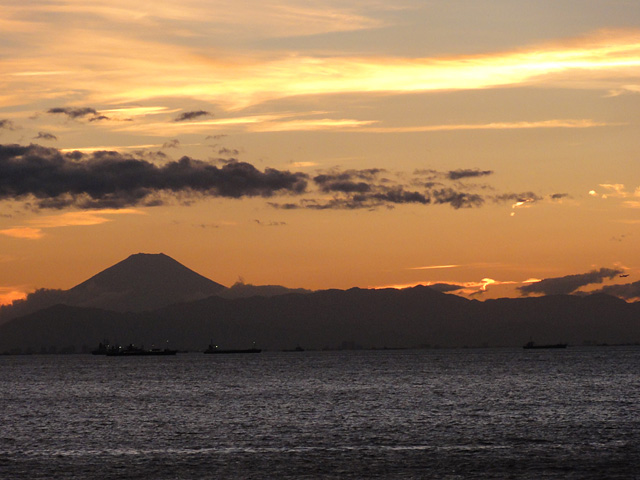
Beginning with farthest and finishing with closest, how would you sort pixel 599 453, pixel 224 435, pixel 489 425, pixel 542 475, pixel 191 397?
pixel 191 397 < pixel 489 425 < pixel 224 435 < pixel 599 453 < pixel 542 475

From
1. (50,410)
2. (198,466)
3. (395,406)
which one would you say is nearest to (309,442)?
(198,466)

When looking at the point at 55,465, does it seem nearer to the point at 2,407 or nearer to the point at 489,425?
the point at 489,425

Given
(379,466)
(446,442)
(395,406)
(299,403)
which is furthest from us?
(299,403)

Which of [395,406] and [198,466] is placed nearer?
[198,466]

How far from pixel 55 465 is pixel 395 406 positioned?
7305cm

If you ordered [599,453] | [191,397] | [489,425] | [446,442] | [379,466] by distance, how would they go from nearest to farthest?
1. [379,466]
2. [599,453]
3. [446,442]
4. [489,425]
5. [191,397]

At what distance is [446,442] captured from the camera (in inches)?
3915

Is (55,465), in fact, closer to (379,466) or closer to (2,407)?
(379,466)

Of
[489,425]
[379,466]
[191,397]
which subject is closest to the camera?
[379,466]

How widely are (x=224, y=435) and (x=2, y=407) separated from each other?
2661 inches

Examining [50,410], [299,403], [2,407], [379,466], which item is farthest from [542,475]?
[2,407]

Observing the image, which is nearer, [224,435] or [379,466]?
[379,466]

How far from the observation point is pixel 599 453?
294 ft

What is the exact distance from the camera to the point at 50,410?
152750mm
